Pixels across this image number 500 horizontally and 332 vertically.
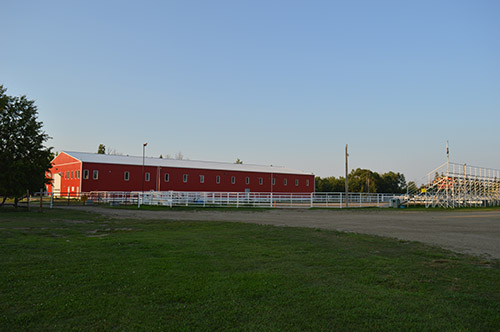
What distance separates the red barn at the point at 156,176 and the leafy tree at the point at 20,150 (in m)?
20.7

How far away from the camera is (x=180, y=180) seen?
57.6 m

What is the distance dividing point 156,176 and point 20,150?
1214 inches

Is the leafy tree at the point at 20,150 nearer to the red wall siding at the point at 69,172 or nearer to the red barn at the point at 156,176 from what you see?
the red barn at the point at 156,176

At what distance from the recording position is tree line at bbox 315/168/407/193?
8669 cm

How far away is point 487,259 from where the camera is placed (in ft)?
27.5

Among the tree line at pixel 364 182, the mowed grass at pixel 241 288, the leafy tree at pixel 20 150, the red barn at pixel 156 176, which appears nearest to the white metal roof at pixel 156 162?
the red barn at pixel 156 176

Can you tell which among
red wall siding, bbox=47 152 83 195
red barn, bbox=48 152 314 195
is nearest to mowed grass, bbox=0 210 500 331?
red barn, bbox=48 152 314 195

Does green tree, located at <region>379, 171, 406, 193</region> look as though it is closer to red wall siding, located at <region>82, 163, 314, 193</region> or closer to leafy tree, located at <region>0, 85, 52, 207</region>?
red wall siding, located at <region>82, 163, 314, 193</region>

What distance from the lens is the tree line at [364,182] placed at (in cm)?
8669

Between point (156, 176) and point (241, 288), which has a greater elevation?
point (156, 176)

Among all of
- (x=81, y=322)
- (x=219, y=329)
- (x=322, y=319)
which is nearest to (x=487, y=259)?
(x=322, y=319)

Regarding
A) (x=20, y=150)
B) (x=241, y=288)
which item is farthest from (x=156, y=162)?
(x=241, y=288)

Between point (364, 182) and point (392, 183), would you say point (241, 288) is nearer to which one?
point (364, 182)

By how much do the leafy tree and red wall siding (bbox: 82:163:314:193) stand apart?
25.3 m
